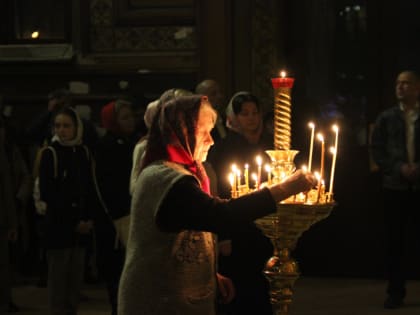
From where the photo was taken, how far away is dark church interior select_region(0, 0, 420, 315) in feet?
32.8

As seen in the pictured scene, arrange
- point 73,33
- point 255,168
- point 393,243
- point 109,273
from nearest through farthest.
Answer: point 255,168, point 109,273, point 393,243, point 73,33

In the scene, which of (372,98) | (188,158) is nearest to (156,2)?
(372,98)

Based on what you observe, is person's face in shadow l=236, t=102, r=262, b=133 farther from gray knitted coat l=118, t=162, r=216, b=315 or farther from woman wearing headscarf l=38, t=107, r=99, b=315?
gray knitted coat l=118, t=162, r=216, b=315

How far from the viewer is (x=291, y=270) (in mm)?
4254

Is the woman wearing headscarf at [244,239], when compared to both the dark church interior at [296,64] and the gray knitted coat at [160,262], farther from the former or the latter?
the dark church interior at [296,64]

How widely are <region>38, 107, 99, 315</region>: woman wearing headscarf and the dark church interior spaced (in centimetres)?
207

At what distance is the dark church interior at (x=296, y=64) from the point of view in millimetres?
10000

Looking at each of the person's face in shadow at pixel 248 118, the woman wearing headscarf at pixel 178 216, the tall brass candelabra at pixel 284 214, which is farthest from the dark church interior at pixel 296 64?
the woman wearing headscarf at pixel 178 216

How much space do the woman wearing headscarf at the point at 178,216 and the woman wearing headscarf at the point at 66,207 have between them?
3.36 metres

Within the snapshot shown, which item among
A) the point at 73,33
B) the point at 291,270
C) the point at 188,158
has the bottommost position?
the point at 291,270

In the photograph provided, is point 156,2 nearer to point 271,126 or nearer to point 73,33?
point 73,33

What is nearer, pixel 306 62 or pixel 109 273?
pixel 109 273

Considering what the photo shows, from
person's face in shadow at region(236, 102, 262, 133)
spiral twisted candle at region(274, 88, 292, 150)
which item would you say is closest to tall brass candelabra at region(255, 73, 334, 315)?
spiral twisted candle at region(274, 88, 292, 150)

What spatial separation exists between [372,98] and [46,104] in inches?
128
